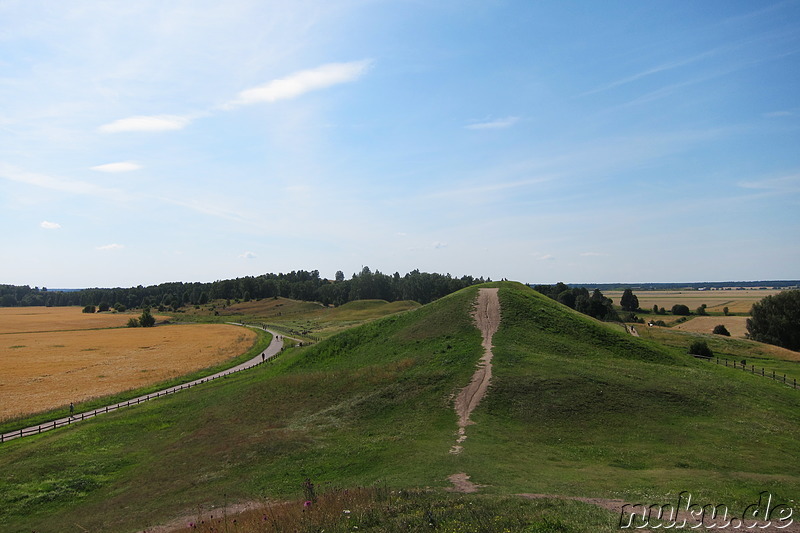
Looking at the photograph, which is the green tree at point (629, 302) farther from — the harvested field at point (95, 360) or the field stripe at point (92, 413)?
the field stripe at point (92, 413)

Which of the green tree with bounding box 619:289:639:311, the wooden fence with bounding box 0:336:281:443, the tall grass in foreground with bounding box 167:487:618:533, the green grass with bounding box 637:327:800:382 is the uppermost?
the green tree with bounding box 619:289:639:311

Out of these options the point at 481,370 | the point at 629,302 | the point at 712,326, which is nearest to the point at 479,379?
the point at 481,370

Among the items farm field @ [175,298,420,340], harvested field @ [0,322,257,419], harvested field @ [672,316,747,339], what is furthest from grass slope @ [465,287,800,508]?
farm field @ [175,298,420,340]

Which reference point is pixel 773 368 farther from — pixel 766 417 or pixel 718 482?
pixel 718 482

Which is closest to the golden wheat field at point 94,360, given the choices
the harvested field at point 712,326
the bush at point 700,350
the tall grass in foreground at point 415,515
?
the tall grass in foreground at point 415,515

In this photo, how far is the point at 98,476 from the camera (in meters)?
28.0

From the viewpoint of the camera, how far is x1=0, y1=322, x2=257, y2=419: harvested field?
57.6 m

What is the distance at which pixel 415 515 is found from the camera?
1466 centimetres

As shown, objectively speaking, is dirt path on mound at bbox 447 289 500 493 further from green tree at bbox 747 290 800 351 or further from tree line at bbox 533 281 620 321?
tree line at bbox 533 281 620 321

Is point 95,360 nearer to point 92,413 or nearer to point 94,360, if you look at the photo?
point 94,360

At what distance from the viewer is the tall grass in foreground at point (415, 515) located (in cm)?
1328

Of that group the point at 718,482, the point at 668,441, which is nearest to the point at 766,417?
the point at 668,441

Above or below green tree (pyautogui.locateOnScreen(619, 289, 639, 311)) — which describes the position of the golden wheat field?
below

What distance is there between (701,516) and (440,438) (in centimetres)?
1481
